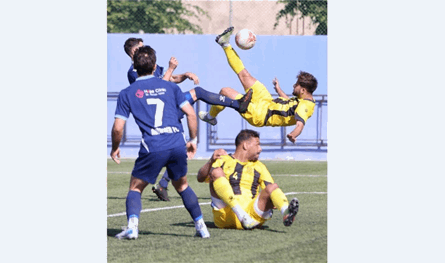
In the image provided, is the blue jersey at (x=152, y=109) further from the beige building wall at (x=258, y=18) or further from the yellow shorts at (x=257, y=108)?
the beige building wall at (x=258, y=18)

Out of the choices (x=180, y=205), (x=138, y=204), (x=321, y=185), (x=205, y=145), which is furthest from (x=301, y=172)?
(x=138, y=204)

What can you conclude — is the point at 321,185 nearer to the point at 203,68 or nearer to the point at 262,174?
the point at 262,174

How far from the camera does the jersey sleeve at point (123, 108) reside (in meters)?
6.93

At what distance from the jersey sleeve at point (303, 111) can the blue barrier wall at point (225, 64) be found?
13404mm

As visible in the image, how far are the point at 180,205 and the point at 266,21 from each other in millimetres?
14619

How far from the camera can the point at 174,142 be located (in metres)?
7.09

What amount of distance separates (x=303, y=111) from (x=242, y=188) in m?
2.36

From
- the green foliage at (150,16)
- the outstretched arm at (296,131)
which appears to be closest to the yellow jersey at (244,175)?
the outstretched arm at (296,131)

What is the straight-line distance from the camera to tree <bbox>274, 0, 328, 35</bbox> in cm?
2331

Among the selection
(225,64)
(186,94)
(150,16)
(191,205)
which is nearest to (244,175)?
(191,205)

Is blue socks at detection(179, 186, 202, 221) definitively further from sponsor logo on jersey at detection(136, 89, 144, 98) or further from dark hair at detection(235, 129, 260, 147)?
sponsor logo on jersey at detection(136, 89, 144, 98)

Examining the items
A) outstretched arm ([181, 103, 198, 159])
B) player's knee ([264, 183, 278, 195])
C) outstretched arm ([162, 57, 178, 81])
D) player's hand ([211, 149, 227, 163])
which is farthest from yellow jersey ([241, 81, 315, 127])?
outstretched arm ([181, 103, 198, 159])

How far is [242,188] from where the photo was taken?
7.90 meters

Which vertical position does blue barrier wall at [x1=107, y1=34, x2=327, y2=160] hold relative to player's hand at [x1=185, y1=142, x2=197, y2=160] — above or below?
above
